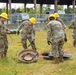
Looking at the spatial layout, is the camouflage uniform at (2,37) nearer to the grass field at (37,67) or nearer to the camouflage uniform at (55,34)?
the grass field at (37,67)

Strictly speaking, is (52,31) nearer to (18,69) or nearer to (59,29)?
(59,29)

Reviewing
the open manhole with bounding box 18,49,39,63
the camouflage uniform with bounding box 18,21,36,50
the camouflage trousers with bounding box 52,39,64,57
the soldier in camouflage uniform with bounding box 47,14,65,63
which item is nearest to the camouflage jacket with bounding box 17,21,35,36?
the camouflage uniform with bounding box 18,21,36,50

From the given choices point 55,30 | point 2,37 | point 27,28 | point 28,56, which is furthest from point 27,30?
point 55,30

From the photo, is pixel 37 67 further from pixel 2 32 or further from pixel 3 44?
pixel 2 32

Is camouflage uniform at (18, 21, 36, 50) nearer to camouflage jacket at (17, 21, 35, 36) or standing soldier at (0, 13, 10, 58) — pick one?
camouflage jacket at (17, 21, 35, 36)

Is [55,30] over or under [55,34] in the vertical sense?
over

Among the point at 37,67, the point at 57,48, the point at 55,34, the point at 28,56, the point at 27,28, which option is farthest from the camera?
the point at 27,28

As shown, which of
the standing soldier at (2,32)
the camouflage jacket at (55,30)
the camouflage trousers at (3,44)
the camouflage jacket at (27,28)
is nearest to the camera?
the camouflage jacket at (55,30)

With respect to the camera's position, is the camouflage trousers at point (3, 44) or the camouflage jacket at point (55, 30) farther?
the camouflage trousers at point (3, 44)

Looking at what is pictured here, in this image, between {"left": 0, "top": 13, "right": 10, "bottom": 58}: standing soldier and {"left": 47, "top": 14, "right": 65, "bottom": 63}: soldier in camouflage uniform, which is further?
{"left": 0, "top": 13, "right": 10, "bottom": 58}: standing soldier

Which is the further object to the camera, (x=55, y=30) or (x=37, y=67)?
Answer: (x=55, y=30)

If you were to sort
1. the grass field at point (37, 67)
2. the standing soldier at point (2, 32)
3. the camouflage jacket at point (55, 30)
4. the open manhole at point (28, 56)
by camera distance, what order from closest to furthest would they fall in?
1. the grass field at point (37, 67)
2. the camouflage jacket at point (55, 30)
3. the standing soldier at point (2, 32)
4. the open manhole at point (28, 56)

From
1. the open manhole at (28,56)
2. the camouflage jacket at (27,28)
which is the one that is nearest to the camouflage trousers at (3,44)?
the open manhole at (28,56)

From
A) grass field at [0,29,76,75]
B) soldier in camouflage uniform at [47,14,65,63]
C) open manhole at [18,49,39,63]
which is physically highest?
soldier in camouflage uniform at [47,14,65,63]
